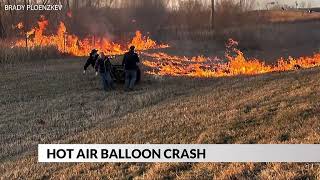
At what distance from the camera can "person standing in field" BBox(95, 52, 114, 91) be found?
19891mm

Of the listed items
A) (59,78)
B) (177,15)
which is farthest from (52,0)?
(59,78)

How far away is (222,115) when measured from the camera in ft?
37.2

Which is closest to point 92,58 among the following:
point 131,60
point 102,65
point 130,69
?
point 102,65

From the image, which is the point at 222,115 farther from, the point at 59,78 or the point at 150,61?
the point at 150,61

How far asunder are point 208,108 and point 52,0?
39.4 m

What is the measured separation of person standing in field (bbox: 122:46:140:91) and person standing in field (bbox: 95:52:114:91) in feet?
2.36

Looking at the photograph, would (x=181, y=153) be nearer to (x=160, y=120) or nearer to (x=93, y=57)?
(x=160, y=120)

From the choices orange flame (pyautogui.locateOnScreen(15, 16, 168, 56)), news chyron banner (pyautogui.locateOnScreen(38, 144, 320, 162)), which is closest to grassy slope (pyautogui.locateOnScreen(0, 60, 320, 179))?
news chyron banner (pyautogui.locateOnScreen(38, 144, 320, 162))

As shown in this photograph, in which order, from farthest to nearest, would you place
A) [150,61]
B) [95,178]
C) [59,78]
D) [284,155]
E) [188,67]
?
[150,61]
[188,67]
[59,78]
[95,178]
[284,155]

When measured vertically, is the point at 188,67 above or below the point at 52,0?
below

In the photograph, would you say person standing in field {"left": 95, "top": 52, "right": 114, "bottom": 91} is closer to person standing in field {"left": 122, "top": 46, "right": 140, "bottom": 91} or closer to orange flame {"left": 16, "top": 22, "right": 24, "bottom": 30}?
person standing in field {"left": 122, "top": 46, "right": 140, "bottom": 91}

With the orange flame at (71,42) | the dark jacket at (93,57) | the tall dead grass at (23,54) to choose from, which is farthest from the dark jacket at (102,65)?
the orange flame at (71,42)

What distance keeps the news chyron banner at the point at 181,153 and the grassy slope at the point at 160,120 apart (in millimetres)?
233

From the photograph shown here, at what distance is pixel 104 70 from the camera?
65.8 feet
